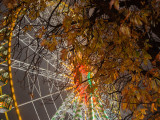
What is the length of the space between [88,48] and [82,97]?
3.43 metres

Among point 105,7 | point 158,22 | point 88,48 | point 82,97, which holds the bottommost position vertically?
point 82,97

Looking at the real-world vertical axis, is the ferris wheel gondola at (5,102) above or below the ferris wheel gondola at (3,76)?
below

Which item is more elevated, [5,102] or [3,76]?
[3,76]

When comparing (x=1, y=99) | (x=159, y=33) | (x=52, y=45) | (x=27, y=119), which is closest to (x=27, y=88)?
(x=27, y=119)

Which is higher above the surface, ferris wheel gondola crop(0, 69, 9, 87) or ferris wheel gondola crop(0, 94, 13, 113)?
ferris wheel gondola crop(0, 69, 9, 87)

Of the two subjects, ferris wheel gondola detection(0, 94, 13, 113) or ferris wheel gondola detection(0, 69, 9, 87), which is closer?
ferris wheel gondola detection(0, 94, 13, 113)

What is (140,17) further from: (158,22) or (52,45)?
(52,45)

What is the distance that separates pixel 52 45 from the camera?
380 cm

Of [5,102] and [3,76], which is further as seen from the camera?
[3,76]

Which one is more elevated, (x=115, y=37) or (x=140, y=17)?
(x=140, y=17)

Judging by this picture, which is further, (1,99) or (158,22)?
(1,99)

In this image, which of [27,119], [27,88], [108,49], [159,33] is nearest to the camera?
[159,33]

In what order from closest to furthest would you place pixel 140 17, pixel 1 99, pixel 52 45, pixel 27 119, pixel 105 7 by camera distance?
pixel 140 17 → pixel 105 7 → pixel 52 45 → pixel 1 99 → pixel 27 119

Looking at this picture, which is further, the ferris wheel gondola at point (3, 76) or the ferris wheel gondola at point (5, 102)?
the ferris wheel gondola at point (3, 76)
